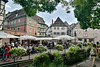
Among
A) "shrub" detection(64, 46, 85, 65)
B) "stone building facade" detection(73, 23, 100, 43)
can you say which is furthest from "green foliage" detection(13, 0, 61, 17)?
"stone building facade" detection(73, 23, 100, 43)

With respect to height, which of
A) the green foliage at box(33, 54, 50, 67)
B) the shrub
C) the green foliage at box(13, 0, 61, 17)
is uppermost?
the green foliage at box(13, 0, 61, 17)

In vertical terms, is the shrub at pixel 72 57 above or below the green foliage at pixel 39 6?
below

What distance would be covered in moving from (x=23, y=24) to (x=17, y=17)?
3682 millimetres

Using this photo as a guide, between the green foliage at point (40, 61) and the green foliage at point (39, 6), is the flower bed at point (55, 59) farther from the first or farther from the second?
the green foliage at point (39, 6)

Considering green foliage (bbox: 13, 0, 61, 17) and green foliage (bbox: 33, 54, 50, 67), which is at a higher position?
green foliage (bbox: 13, 0, 61, 17)

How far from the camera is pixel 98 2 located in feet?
33.4

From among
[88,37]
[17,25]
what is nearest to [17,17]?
[17,25]

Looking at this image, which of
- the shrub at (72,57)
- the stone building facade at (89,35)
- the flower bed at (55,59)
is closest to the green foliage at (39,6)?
the flower bed at (55,59)

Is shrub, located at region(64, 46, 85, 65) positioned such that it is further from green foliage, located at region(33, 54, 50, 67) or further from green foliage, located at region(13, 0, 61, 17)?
green foliage, located at region(13, 0, 61, 17)

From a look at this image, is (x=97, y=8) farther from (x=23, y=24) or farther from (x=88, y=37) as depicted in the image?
(x=88, y=37)

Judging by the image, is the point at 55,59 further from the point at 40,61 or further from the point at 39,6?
the point at 39,6

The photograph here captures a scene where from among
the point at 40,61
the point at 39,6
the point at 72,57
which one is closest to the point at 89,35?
the point at 72,57

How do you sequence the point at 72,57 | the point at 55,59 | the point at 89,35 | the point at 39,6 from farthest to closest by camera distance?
the point at 89,35 < the point at 72,57 < the point at 39,6 < the point at 55,59

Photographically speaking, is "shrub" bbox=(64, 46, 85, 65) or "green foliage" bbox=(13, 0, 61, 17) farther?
"shrub" bbox=(64, 46, 85, 65)
